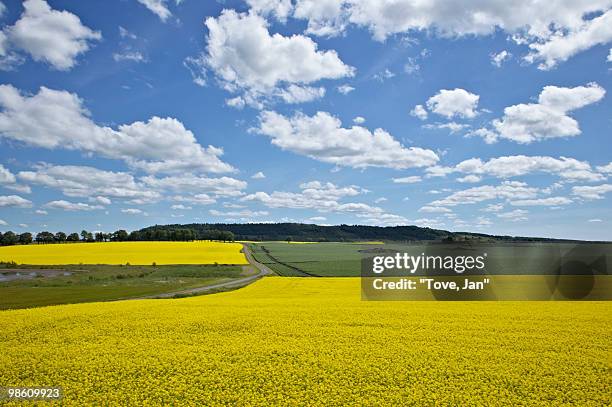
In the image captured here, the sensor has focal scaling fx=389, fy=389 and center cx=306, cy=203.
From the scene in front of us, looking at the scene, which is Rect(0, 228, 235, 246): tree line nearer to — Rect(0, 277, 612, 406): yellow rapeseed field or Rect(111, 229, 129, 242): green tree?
Rect(111, 229, 129, 242): green tree

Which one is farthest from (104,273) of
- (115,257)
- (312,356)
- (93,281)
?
(312,356)

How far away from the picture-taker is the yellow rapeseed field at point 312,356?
947 centimetres

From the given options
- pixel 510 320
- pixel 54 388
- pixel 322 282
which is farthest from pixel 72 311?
pixel 322 282

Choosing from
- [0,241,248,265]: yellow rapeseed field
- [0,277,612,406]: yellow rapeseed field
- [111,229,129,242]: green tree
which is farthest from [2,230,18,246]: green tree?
[0,277,612,406]: yellow rapeseed field

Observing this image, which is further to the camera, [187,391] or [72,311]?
[72,311]

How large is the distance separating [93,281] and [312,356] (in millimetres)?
43423

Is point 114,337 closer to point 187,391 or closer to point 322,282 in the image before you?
point 187,391

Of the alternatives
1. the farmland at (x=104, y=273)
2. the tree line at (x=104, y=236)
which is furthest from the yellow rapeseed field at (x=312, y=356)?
the tree line at (x=104, y=236)

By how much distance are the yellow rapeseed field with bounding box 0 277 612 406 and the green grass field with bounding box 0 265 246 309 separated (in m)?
15.1

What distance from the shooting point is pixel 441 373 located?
414 inches

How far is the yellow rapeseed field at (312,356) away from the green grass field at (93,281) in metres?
15.1

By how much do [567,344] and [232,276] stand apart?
43.8m

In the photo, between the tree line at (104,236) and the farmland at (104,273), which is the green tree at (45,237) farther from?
the farmland at (104,273)

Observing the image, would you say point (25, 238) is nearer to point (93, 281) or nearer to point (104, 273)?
point (104, 273)
